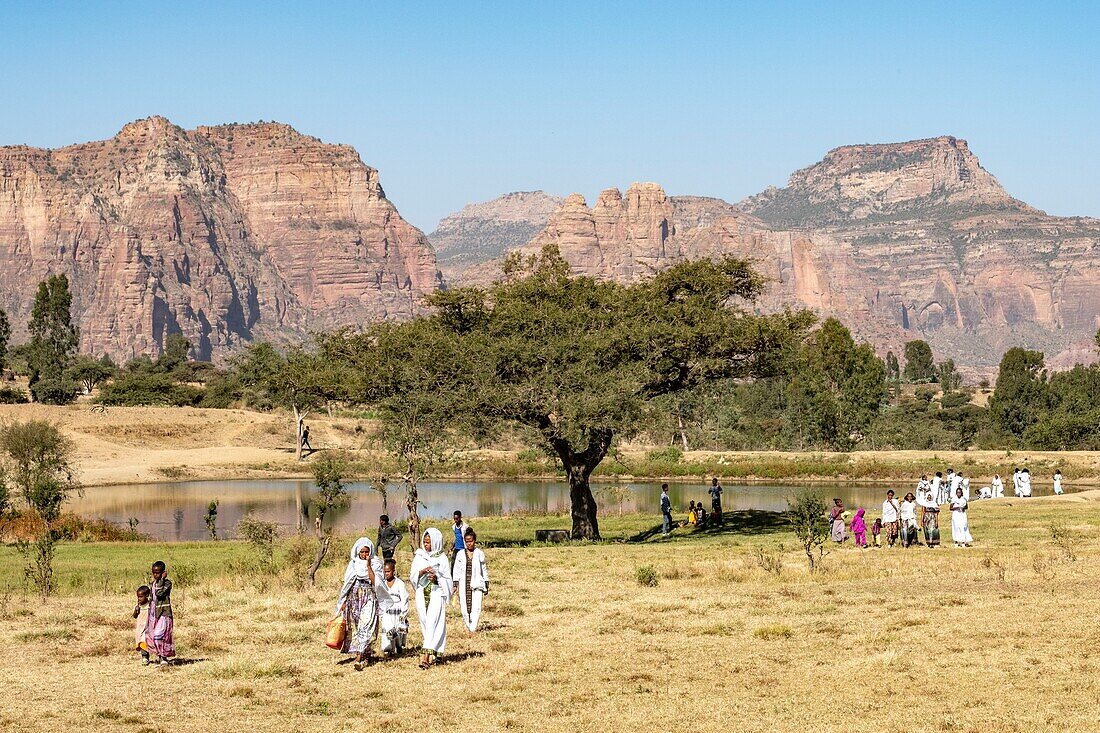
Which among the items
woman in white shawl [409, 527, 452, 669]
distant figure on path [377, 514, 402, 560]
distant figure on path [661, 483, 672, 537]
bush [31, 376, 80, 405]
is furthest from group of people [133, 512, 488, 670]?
bush [31, 376, 80, 405]

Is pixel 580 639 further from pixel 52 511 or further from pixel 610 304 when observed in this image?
pixel 52 511

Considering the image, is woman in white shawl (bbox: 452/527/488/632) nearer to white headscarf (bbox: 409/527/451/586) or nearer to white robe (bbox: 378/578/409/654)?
white headscarf (bbox: 409/527/451/586)

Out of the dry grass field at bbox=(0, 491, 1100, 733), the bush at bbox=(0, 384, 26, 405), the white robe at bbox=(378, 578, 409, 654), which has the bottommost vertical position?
the dry grass field at bbox=(0, 491, 1100, 733)

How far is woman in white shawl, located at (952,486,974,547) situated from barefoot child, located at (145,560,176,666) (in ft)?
67.2

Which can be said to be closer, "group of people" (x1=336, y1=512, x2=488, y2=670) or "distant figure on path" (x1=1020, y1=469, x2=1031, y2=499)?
"group of people" (x1=336, y1=512, x2=488, y2=670)

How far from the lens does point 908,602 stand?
2291cm

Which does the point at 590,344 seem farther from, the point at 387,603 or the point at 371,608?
the point at 371,608

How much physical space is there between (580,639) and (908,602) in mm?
6437

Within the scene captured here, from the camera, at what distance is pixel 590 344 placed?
124 ft

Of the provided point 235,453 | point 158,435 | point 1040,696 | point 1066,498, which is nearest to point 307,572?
point 1040,696

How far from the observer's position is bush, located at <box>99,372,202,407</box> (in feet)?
416

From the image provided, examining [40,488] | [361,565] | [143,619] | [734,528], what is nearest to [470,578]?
[361,565]

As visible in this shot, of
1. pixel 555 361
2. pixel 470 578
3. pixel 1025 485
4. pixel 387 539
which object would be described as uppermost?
pixel 555 361

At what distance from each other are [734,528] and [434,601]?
26127 millimetres
